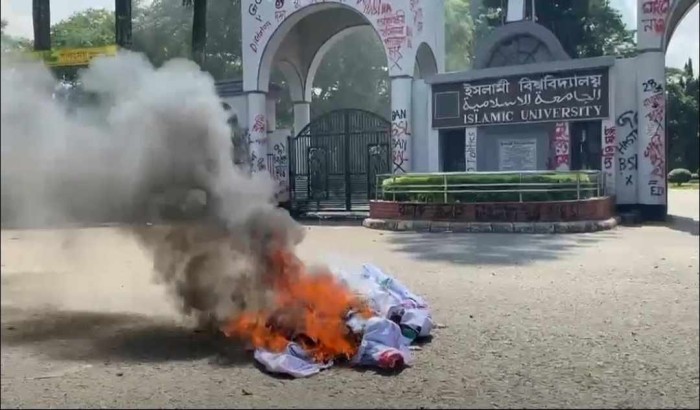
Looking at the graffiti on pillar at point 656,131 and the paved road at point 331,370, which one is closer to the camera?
the paved road at point 331,370

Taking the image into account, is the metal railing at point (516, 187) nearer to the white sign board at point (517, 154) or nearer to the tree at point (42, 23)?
the white sign board at point (517, 154)

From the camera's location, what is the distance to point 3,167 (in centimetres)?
440

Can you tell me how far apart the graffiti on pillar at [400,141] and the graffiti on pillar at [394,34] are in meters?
1.48

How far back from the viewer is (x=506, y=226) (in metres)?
16.2

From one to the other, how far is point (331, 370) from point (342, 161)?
1760 cm

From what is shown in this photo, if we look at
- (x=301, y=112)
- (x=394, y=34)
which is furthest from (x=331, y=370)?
(x=301, y=112)

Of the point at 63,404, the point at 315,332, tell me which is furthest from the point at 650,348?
the point at 63,404

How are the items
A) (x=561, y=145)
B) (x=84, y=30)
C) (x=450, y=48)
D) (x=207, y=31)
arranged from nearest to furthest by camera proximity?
(x=84, y=30), (x=561, y=145), (x=207, y=31), (x=450, y=48)

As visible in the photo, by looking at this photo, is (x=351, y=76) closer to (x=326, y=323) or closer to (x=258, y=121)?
(x=258, y=121)

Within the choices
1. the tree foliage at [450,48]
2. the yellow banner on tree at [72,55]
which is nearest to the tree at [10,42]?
the yellow banner on tree at [72,55]

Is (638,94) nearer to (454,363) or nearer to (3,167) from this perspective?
(454,363)

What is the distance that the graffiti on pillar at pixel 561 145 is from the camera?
19638mm

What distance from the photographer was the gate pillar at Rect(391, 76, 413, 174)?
22.0 m

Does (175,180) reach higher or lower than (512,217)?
higher
